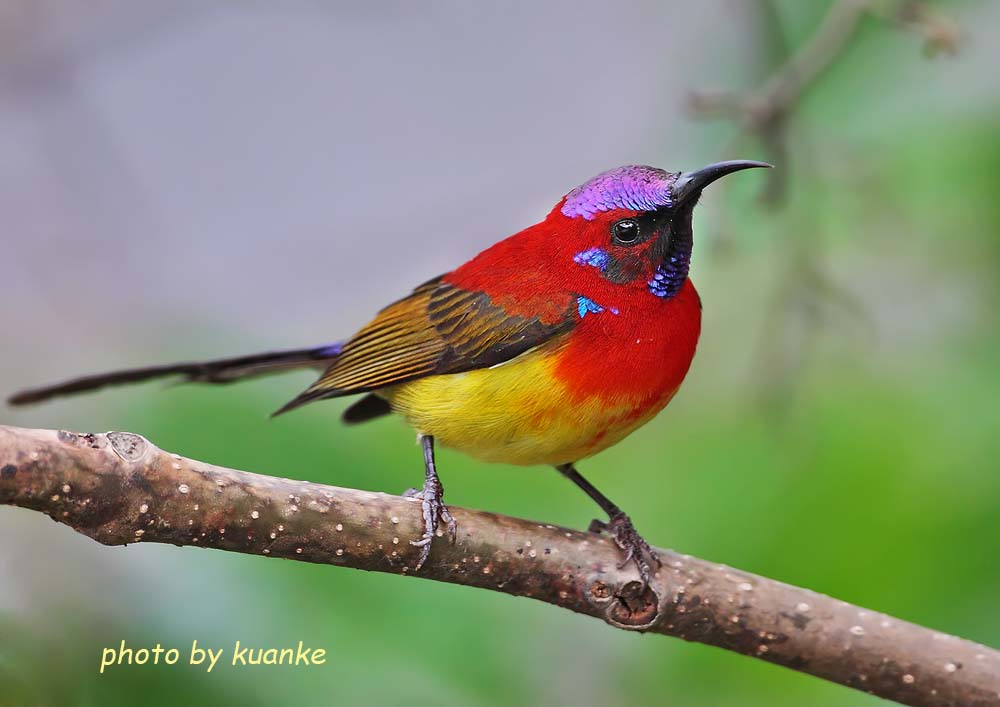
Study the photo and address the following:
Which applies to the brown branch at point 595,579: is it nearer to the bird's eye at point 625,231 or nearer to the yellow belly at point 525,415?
the yellow belly at point 525,415

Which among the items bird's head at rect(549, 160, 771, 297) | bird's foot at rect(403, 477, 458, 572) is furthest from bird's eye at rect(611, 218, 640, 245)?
bird's foot at rect(403, 477, 458, 572)

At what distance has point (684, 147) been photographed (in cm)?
447

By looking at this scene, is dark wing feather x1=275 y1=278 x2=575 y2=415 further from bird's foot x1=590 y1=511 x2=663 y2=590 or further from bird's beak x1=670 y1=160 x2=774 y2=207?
bird's foot x1=590 y1=511 x2=663 y2=590

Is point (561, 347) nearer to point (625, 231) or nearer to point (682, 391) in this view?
point (625, 231)

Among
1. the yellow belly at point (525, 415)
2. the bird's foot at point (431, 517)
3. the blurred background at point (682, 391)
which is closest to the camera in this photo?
the bird's foot at point (431, 517)

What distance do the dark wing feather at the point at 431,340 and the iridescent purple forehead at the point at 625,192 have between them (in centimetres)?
28

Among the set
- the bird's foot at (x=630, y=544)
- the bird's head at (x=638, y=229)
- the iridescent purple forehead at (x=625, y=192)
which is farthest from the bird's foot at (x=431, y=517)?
the iridescent purple forehead at (x=625, y=192)

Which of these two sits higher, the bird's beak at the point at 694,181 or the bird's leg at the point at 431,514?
the bird's beak at the point at 694,181

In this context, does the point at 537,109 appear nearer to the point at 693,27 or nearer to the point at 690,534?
the point at 693,27

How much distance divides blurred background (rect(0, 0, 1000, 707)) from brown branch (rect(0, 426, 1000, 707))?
24 centimetres

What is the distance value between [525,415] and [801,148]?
5.74 feet

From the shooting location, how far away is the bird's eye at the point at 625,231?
3.25 meters

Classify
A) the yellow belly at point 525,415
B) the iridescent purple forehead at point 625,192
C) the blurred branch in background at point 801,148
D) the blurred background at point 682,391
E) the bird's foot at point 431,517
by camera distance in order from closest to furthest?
1. the bird's foot at point 431,517
2. the blurred background at point 682,391
3. the yellow belly at point 525,415
4. the iridescent purple forehead at point 625,192
5. the blurred branch in background at point 801,148

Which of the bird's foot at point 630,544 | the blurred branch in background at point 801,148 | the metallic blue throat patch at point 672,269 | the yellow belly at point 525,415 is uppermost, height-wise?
the blurred branch in background at point 801,148
